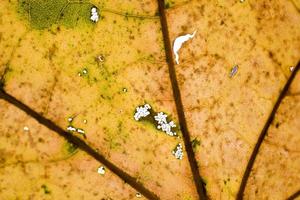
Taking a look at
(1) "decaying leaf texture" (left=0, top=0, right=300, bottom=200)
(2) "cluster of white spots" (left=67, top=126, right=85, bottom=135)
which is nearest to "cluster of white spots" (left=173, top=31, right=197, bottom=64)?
(1) "decaying leaf texture" (left=0, top=0, right=300, bottom=200)

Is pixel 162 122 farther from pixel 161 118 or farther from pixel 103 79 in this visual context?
pixel 103 79

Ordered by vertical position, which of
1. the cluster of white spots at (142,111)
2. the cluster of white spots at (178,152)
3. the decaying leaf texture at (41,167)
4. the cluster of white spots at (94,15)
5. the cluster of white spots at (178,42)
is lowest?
the decaying leaf texture at (41,167)

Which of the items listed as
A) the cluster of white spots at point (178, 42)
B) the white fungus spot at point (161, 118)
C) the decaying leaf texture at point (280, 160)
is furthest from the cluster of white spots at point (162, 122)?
the decaying leaf texture at point (280, 160)

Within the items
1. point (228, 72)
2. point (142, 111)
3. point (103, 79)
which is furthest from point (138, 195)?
point (228, 72)

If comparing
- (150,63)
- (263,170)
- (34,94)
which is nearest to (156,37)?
(150,63)

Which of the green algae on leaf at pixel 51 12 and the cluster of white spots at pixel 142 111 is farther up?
the green algae on leaf at pixel 51 12

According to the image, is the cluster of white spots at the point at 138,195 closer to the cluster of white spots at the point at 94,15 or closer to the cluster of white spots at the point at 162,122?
the cluster of white spots at the point at 162,122

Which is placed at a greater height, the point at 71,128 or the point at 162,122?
the point at 162,122
